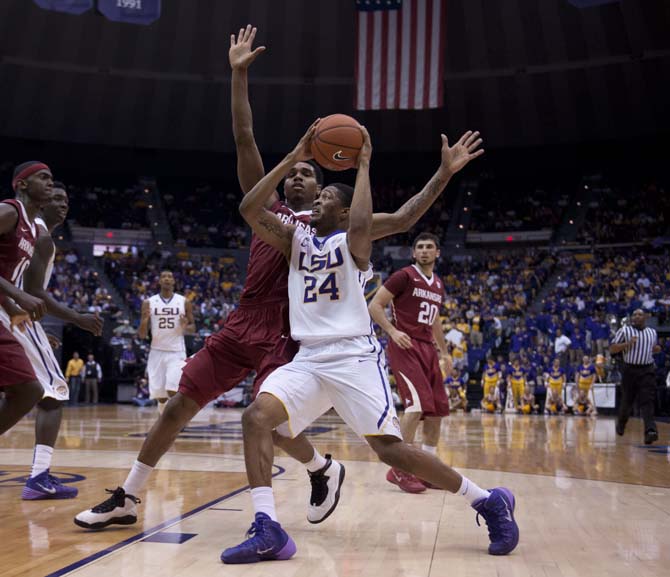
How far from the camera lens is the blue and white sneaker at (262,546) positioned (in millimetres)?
3400

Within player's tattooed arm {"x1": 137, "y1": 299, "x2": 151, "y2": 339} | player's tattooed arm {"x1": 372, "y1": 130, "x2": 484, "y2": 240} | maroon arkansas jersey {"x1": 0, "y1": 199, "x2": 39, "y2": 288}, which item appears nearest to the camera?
player's tattooed arm {"x1": 372, "y1": 130, "x2": 484, "y2": 240}

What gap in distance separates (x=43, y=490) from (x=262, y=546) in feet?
7.47

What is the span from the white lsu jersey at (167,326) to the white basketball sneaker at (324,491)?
5.37 metres

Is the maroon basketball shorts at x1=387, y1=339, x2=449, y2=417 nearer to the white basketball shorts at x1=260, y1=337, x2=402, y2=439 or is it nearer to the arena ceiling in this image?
the white basketball shorts at x1=260, y1=337, x2=402, y2=439

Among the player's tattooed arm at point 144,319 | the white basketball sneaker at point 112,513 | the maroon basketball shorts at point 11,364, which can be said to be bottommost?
the white basketball sneaker at point 112,513

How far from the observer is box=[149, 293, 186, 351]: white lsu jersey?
9562mm

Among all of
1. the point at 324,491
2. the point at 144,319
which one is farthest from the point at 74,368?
the point at 324,491

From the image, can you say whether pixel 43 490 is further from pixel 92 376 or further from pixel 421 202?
pixel 92 376

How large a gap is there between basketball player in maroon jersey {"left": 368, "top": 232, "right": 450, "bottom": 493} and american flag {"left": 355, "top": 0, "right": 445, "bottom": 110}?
13.1 m

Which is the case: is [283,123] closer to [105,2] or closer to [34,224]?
[105,2]

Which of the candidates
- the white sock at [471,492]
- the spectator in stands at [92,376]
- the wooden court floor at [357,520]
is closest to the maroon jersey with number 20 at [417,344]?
the wooden court floor at [357,520]

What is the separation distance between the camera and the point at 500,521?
3.78m

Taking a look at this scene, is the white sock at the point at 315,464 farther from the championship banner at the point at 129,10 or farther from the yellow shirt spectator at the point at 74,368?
the yellow shirt spectator at the point at 74,368

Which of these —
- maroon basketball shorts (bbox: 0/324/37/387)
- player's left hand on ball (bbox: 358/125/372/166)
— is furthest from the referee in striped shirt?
maroon basketball shorts (bbox: 0/324/37/387)
